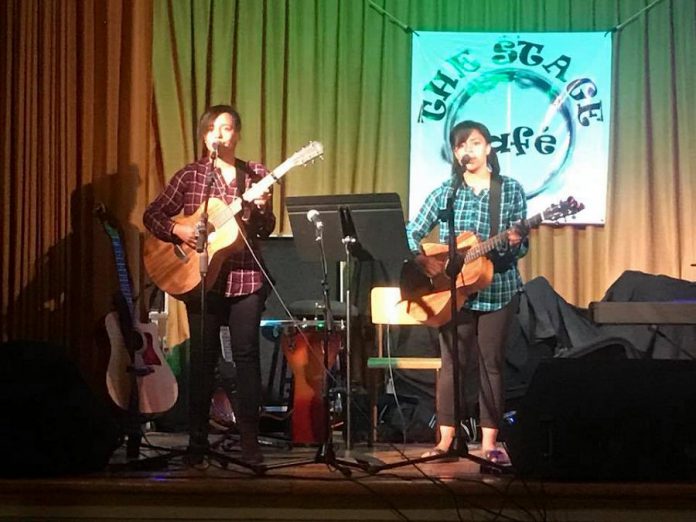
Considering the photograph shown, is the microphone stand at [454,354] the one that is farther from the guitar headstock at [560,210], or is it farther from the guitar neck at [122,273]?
the guitar neck at [122,273]

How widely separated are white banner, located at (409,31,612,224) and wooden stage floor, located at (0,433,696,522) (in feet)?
8.92

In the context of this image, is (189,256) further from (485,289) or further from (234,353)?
(485,289)

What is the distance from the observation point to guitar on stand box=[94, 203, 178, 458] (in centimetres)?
370

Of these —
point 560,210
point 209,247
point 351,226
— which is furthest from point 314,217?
point 560,210

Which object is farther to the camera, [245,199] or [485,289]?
[485,289]

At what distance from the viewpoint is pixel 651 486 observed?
301 cm

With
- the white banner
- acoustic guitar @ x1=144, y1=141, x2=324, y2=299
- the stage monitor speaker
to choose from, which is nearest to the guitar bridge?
acoustic guitar @ x1=144, y1=141, x2=324, y2=299

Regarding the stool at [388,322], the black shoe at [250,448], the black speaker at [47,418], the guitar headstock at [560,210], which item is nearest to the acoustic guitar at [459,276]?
the guitar headstock at [560,210]

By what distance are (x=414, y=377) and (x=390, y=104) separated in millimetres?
1767

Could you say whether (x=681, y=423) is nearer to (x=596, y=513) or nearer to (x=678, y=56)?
(x=596, y=513)

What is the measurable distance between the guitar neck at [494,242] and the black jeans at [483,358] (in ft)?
0.79

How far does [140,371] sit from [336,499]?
112 centimetres

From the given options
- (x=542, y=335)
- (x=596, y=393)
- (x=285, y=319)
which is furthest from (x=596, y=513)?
(x=285, y=319)

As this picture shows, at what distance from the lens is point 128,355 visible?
12.3ft
